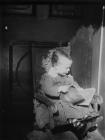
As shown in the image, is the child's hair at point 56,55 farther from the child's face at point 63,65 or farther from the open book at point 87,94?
the open book at point 87,94

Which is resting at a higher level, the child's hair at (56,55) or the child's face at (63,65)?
the child's hair at (56,55)

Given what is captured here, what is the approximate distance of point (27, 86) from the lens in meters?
1.35

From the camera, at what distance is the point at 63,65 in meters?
1.34

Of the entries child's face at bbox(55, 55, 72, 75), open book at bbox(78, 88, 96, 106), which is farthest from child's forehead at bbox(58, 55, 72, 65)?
open book at bbox(78, 88, 96, 106)

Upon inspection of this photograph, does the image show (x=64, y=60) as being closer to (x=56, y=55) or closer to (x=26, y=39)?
(x=56, y=55)

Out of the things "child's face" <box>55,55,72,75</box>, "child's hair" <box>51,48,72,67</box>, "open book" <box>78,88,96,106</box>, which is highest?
"child's hair" <box>51,48,72,67</box>

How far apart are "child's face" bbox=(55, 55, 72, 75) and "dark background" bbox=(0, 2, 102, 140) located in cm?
4

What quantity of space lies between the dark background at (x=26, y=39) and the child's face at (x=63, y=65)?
1.5 inches

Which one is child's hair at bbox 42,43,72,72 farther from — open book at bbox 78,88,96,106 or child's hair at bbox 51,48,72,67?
open book at bbox 78,88,96,106

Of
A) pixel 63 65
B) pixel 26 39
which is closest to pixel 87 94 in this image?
pixel 63 65


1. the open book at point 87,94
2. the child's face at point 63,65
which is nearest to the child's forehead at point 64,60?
the child's face at point 63,65

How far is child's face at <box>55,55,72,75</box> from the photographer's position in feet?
4.38

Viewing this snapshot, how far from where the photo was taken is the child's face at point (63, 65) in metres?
1.33

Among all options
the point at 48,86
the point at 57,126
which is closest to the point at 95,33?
the point at 48,86
